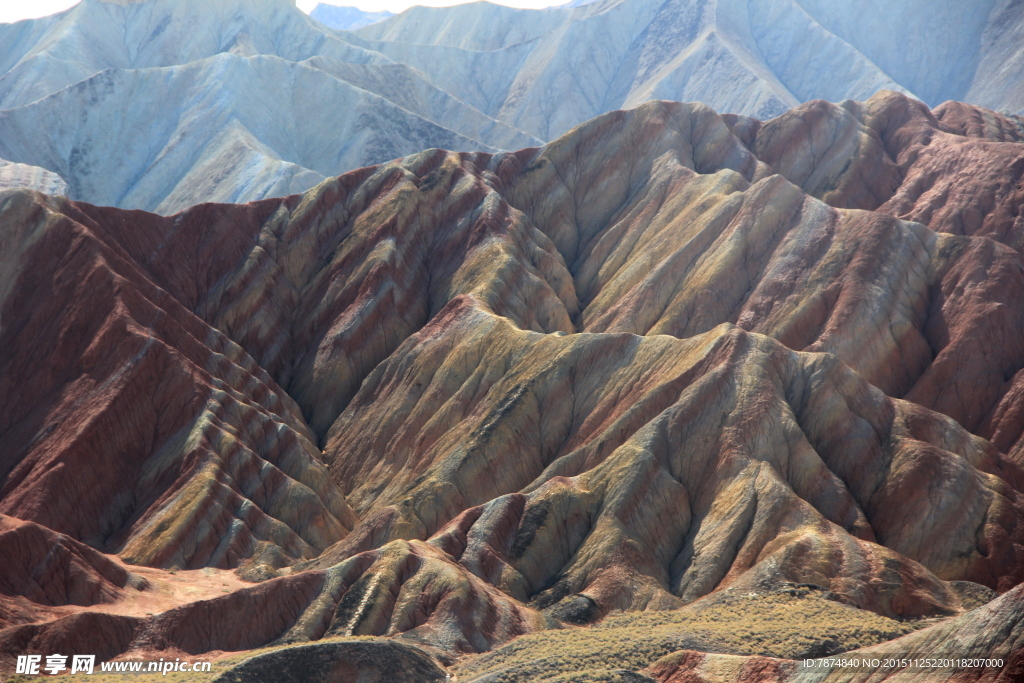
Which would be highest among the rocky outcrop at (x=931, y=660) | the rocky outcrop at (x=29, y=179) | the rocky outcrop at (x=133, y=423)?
the rocky outcrop at (x=29, y=179)

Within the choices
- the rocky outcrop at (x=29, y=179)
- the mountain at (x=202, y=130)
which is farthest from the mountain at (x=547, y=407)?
the mountain at (x=202, y=130)

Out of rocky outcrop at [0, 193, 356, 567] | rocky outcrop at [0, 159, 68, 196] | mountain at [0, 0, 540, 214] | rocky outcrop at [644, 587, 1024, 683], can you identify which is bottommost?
rocky outcrop at [644, 587, 1024, 683]

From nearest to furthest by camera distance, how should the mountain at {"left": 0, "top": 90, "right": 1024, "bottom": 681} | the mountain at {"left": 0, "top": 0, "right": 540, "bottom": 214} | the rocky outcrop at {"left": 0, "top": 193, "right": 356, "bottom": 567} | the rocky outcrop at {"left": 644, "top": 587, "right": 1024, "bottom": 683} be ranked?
1. the rocky outcrop at {"left": 644, "top": 587, "right": 1024, "bottom": 683}
2. the mountain at {"left": 0, "top": 90, "right": 1024, "bottom": 681}
3. the rocky outcrop at {"left": 0, "top": 193, "right": 356, "bottom": 567}
4. the mountain at {"left": 0, "top": 0, "right": 540, "bottom": 214}

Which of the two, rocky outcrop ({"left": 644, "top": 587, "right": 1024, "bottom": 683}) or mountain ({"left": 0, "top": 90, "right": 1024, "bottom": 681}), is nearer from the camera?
rocky outcrop ({"left": 644, "top": 587, "right": 1024, "bottom": 683})

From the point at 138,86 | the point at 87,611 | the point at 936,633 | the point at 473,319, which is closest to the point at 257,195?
the point at 138,86

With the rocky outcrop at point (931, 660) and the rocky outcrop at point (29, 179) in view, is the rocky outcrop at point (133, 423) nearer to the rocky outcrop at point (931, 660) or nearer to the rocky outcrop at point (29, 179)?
the rocky outcrop at point (931, 660)

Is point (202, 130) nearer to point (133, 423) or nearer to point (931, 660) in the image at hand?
point (133, 423)

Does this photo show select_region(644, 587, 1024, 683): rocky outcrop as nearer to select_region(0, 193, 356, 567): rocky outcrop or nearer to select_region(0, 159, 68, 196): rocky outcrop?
select_region(0, 193, 356, 567): rocky outcrop

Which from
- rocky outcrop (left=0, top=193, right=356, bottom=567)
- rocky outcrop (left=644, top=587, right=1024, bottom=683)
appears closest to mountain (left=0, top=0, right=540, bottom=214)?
rocky outcrop (left=0, top=193, right=356, bottom=567)

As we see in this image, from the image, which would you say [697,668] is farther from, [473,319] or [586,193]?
[586,193]
